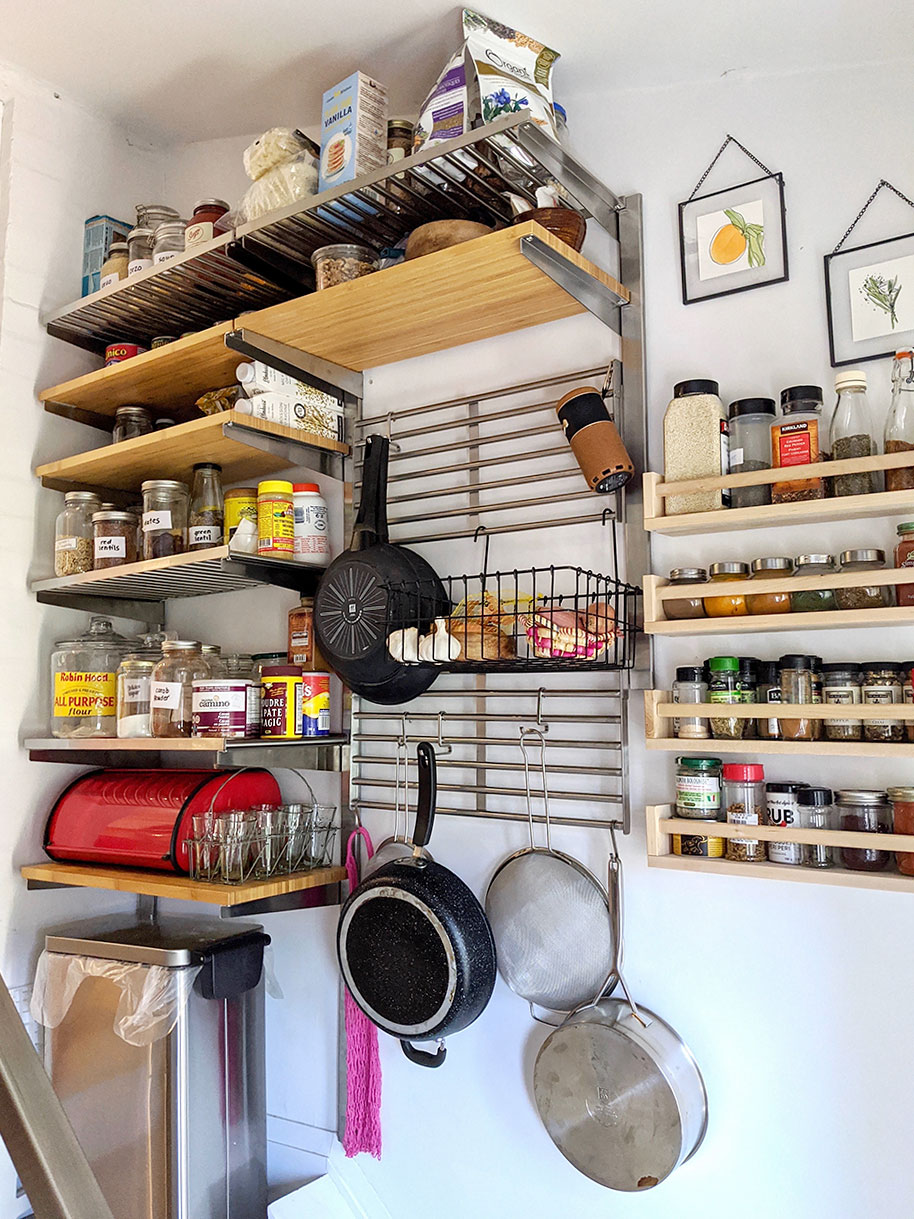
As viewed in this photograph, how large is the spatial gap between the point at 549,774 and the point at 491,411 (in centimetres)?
58

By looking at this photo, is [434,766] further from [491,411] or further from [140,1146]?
[140,1146]

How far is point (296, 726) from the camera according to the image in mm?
1543

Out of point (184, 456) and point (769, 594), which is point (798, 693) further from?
point (184, 456)

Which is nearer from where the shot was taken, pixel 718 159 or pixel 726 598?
pixel 726 598

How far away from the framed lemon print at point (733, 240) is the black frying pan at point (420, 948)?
781mm

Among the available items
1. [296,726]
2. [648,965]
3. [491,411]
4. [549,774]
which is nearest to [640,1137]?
[648,965]

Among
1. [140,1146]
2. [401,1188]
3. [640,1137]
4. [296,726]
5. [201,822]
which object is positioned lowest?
[401,1188]

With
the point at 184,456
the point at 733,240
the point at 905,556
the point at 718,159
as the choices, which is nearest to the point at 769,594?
the point at 905,556

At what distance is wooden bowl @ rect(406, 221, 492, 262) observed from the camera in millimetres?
1278

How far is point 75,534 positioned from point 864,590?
1.40m

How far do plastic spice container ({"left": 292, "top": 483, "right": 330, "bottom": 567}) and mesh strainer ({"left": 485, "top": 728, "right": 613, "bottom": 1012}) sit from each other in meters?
0.49

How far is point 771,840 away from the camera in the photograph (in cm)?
110

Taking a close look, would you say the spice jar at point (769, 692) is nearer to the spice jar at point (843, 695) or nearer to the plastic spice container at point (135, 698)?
the spice jar at point (843, 695)


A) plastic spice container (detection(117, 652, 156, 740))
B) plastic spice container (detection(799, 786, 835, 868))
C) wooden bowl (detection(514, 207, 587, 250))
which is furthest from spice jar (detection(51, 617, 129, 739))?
plastic spice container (detection(799, 786, 835, 868))
